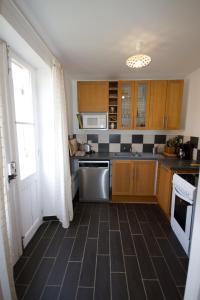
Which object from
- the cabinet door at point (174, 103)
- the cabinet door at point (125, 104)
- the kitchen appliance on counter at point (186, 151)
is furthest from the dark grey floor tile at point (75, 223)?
the cabinet door at point (174, 103)

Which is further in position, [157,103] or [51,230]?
[157,103]

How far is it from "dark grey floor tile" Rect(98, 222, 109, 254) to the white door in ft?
3.00

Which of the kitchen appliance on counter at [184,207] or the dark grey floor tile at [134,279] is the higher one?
the kitchen appliance on counter at [184,207]

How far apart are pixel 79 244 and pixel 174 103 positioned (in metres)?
2.87

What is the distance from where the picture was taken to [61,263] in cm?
162

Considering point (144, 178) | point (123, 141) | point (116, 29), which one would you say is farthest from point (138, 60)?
point (144, 178)

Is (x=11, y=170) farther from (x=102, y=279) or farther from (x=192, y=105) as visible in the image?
(x=192, y=105)

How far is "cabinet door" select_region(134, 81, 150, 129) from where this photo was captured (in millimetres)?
2891

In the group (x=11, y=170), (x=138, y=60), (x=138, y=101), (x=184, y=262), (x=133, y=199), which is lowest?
(x=184, y=262)

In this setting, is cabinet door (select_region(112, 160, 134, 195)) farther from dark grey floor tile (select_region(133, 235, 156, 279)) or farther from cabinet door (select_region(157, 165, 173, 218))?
dark grey floor tile (select_region(133, 235, 156, 279))

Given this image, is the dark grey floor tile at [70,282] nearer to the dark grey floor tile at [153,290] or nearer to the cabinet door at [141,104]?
the dark grey floor tile at [153,290]

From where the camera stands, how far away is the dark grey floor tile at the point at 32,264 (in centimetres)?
Result: 145

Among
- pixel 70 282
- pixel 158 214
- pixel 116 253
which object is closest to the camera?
pixel 70 282

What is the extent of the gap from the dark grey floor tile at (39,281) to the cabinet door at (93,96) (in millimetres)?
2448
